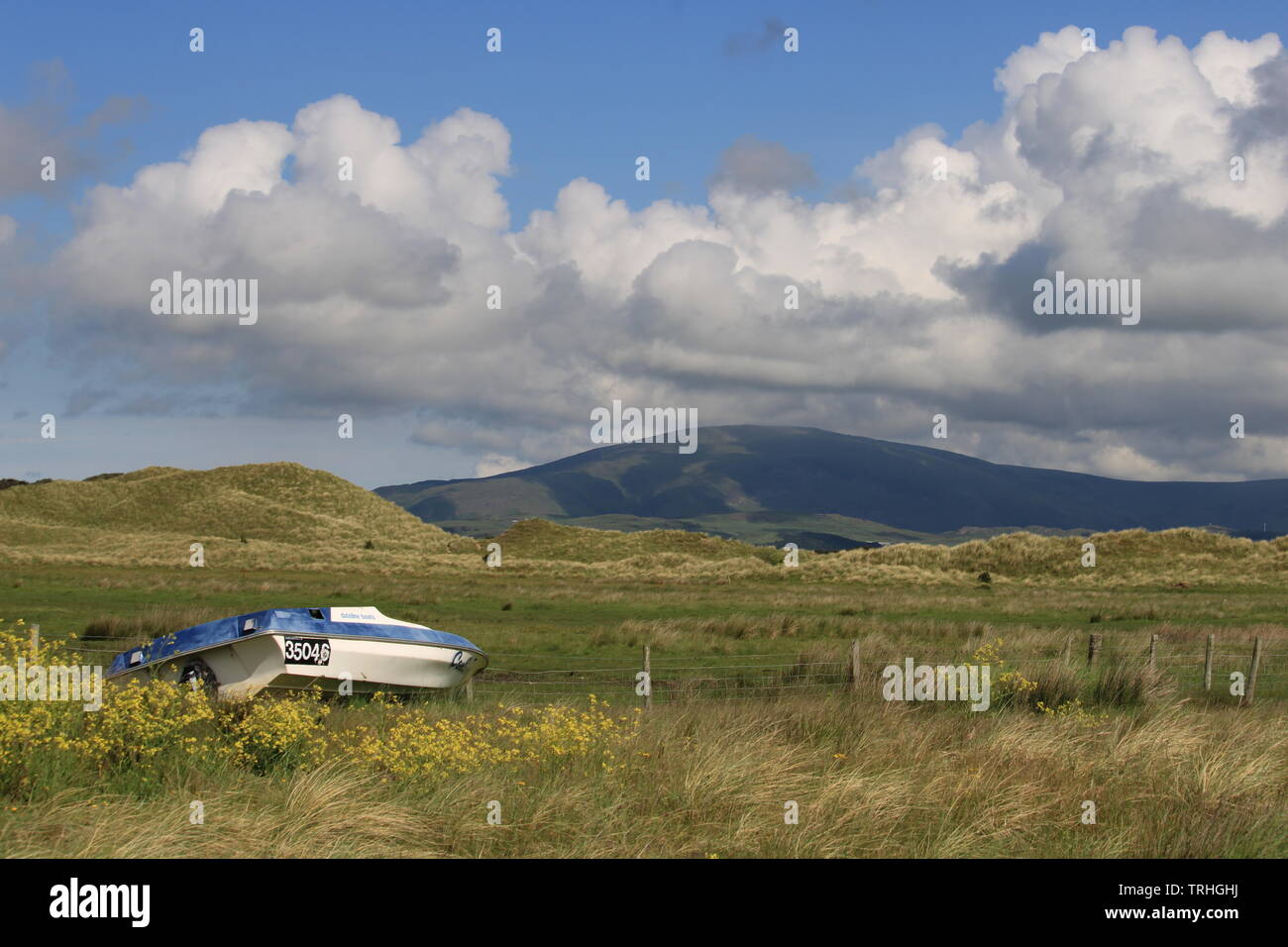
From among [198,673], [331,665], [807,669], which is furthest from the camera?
[807,669]

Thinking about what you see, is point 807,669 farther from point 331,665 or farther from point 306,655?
point 306,655

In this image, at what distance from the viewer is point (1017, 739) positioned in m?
11.5

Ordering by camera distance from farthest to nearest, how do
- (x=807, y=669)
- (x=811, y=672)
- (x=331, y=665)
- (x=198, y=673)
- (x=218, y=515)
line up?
(x=218, y=515), (x=807, y=669), (x=811, y=672), (x=331, y=665), (x=198, y=673)

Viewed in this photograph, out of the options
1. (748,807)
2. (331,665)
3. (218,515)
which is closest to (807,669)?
(331,665)

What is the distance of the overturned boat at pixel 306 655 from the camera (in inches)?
719

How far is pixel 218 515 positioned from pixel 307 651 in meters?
111

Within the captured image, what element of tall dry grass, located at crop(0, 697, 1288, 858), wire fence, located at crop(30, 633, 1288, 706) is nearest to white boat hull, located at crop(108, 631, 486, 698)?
wire fence, located at crop(30, 633, 1288, 706)

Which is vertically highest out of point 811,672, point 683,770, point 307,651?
point 307,651

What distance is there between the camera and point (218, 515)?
121062mm

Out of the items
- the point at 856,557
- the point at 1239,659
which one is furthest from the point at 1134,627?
the point at 856,557

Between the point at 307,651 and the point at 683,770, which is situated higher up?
the point at 307,651

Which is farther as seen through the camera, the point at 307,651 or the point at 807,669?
the point at 807,669
